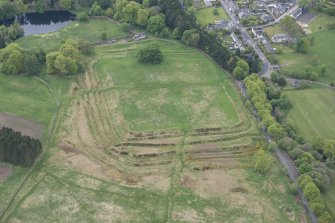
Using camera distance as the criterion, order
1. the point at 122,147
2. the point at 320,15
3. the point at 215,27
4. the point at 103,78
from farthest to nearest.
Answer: the point at 320,15
the point at 215,27
the point at 103,78
the point at 122,147

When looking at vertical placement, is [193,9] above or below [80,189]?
above

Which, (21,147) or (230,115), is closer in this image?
(21,147)

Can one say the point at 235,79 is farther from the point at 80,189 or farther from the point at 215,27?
the point at 80,189

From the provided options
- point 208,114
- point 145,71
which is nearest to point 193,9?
point 145,71

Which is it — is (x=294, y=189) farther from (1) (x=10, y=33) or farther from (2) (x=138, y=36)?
(1) (x=10, y=33)

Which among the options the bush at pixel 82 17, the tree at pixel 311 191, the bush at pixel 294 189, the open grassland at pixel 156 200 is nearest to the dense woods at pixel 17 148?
the open grassland at pixel 156 200

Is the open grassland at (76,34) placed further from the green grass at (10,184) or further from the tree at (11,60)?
the green grass at (10,184)

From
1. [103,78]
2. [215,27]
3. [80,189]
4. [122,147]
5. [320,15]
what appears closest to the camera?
[80,189]

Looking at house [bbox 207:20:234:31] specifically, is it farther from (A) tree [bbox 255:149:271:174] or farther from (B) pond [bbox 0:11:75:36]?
(A) tree [bbox 255:149:271:174]
